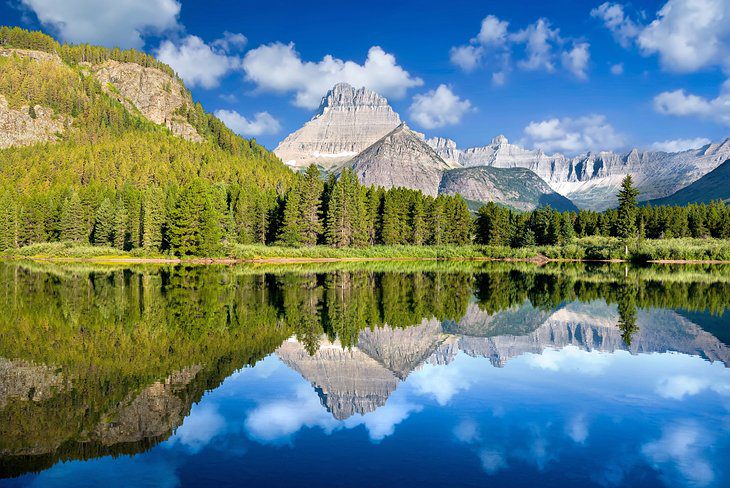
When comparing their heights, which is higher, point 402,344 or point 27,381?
point 27,381

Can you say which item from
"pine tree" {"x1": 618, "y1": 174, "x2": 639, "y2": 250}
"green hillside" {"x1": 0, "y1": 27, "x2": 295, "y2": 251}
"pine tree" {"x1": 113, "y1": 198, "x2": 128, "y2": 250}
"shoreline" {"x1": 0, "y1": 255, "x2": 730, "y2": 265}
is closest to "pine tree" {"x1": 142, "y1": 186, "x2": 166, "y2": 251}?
"green hillside" {"x1": 0, "y1": 27, "x2": 295, "y2": 251}

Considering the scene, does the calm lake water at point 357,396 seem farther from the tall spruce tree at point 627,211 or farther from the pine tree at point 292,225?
the tall spruce tree at point 627,211

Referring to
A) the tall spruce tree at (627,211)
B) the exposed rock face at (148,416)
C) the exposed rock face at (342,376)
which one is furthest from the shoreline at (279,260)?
the exposed rock face at (148,416)

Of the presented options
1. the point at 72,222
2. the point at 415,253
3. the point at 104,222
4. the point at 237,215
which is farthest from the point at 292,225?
the point at 72,222

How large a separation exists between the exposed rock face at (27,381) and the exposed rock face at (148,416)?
2.43 metres

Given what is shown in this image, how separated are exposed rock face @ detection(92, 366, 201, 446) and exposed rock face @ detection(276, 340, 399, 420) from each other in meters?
4.08

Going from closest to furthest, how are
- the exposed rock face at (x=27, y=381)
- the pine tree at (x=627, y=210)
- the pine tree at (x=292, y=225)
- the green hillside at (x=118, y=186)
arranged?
the exposed rock face at (x=27, y=381) < the green hillside at (x=118, y=186) < the pine tree at (x=292, y=225) < the pine tree at (x=627, y=210)

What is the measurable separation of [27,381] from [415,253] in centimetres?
9177

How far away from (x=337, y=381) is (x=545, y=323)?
16.1 meters

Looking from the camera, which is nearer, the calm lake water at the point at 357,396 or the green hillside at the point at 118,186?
the calm lake water at the point at 357,396

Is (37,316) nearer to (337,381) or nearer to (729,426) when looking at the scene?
(337,381)

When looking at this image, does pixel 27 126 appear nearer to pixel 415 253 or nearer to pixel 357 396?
pixel 415 253

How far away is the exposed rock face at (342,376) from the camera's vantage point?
1605 centimetres

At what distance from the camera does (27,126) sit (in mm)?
189250
